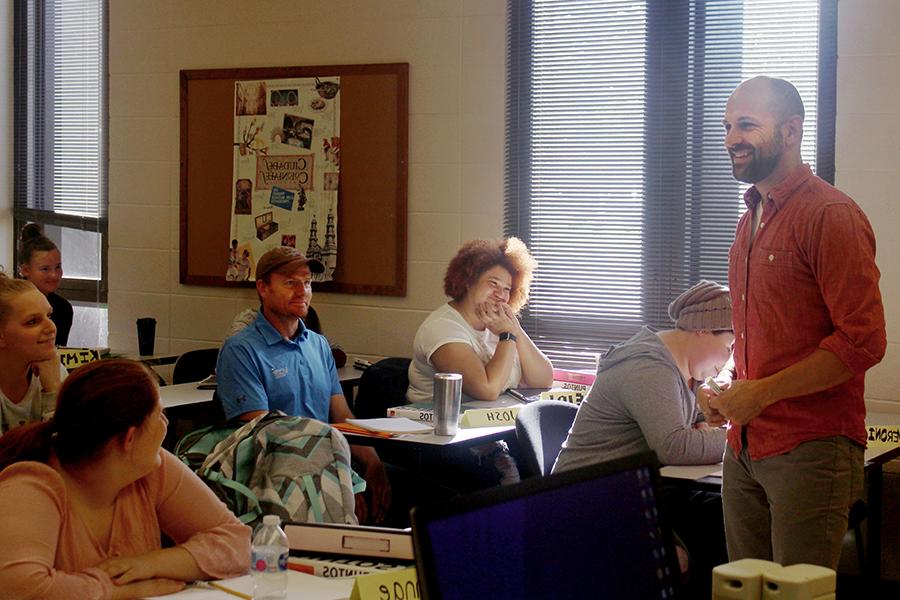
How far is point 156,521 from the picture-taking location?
226cm

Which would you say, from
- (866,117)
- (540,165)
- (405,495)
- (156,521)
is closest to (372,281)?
(540,165)

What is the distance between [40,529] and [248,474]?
2.73ft

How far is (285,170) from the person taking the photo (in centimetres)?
557

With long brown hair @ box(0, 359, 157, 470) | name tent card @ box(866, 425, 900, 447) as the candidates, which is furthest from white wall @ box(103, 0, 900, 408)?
long brown hair @ box(0, 359, 157, 470)

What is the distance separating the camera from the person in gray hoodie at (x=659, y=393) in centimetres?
317

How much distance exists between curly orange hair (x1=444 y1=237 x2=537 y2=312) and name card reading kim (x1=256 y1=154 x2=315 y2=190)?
3.85 feet

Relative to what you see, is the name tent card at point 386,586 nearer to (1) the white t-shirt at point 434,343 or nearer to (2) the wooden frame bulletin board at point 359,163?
(1) the white t-shirt at point 434,343

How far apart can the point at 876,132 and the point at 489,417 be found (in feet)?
6.34

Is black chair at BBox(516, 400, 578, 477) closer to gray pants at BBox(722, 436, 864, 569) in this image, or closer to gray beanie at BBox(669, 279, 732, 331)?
gray beanie at BBox(669, 279, 732, 331)

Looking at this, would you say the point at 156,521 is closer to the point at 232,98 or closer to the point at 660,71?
the point at 660,71

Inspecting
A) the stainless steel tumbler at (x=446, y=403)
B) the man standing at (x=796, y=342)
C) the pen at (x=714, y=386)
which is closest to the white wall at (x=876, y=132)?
the stainless steel tumbler at (x=446, y=403)

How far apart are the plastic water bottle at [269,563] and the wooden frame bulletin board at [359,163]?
11.3ft

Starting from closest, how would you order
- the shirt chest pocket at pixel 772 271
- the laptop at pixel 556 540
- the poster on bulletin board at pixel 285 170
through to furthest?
1. the laptop at pixel 556 540
2. the shirt chest pocket at pixel 772 271
3. the poster on bulletin board at pixel 285 170

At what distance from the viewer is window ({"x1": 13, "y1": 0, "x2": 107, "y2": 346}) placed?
6.25m
